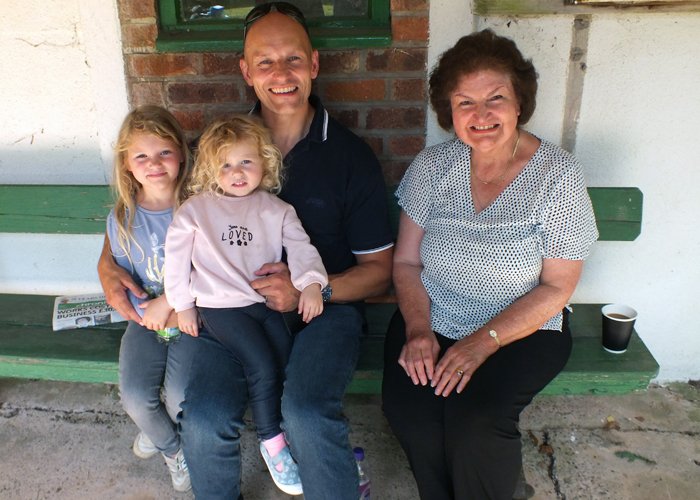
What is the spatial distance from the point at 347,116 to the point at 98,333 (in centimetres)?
150

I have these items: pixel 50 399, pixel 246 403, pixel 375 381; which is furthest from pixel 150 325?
pixel 50 399

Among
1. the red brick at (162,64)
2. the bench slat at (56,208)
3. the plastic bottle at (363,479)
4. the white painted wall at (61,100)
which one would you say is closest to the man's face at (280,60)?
the red brick at (162,64)

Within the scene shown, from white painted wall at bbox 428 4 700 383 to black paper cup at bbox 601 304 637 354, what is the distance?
1.72ft

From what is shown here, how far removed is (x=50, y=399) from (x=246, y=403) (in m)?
1.44

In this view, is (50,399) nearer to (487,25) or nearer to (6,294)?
(6,294)

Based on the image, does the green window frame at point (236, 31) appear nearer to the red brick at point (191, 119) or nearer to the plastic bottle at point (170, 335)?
the red brick at point (191, 119)

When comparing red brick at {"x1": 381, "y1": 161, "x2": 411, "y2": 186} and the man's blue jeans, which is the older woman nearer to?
the man's blue jeans

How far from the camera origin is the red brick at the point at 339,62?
2371 millimetres

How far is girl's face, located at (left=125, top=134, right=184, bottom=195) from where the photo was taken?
203 centimetres

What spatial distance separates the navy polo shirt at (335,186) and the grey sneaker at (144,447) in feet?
3.86

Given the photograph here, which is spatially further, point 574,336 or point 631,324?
point 574,336

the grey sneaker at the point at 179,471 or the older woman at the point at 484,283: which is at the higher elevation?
the older woman at the point at 484,283

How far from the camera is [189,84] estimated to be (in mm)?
2455

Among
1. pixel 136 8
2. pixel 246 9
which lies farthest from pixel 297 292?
pixel 136 8
